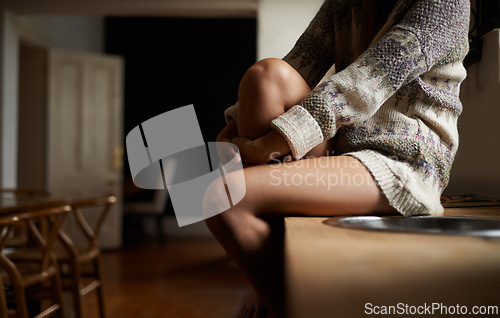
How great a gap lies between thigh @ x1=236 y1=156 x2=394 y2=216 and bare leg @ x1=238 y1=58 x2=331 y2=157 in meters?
0.08

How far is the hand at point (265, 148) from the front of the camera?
2.29 ft

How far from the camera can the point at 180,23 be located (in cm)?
636

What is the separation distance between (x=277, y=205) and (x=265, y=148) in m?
0.09

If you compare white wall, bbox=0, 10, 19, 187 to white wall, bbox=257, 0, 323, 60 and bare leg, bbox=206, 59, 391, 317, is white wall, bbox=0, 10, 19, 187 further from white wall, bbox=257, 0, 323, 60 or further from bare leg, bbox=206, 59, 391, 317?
bare leg, bbox=206, 59, 391, 317

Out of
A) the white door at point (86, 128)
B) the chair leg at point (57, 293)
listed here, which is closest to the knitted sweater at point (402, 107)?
the chair leg at point (57, 293)

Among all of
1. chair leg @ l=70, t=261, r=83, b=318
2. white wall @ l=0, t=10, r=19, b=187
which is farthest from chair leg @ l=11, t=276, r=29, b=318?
white wall @ l=0, t=10, r=19, b=187

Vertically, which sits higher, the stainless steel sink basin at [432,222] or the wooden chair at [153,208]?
the stainless steel sink basin at [432,222]

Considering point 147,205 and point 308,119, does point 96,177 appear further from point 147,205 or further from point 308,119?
point 308,119

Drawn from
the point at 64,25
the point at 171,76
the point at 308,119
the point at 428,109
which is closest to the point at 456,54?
the point at 428,109

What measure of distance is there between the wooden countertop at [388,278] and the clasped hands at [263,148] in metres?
0.30

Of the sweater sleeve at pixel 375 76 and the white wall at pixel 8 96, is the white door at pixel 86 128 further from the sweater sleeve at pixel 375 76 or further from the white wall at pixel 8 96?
the sweater sleeve at pixel 375 76

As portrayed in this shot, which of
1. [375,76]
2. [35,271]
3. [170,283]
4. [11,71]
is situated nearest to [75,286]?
[35,271]

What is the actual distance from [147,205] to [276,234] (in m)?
5.19

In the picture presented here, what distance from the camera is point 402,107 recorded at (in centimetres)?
80
